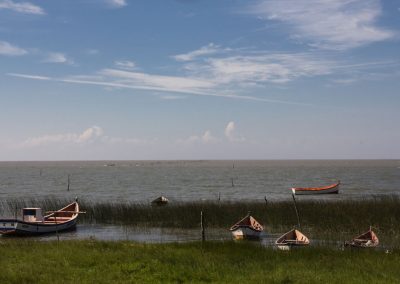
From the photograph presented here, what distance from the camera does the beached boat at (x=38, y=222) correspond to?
32.3 m

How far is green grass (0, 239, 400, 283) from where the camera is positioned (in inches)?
604

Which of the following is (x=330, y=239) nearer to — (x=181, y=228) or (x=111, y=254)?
(x=181, y=228)

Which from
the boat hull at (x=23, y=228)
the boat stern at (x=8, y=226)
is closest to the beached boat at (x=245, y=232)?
the boat hull at (x=23, y=228)

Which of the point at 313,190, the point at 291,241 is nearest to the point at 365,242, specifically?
the point at 291,241

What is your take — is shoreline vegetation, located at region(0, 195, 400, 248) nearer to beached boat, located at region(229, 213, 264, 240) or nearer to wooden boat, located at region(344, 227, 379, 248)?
wooden boat, located at region(344, 227, 379, 248)

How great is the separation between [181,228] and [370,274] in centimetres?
2122

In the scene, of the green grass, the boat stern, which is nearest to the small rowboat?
the boat stern

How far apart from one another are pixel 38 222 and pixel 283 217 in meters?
17.8

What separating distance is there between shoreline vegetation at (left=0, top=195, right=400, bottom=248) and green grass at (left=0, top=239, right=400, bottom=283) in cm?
1032

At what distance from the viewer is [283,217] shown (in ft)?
119

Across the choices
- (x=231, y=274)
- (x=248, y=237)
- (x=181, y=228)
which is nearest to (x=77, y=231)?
(x=181, y=228)

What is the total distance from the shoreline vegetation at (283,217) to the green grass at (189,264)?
1032cm

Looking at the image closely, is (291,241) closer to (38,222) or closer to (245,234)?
(245,234)

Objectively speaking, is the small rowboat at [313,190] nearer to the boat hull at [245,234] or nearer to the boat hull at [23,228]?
the boat hull at [245,234]
